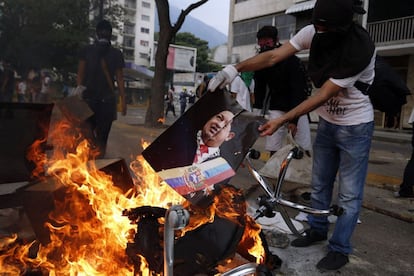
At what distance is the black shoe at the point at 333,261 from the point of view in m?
2.66

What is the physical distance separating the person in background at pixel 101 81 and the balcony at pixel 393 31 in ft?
53.7

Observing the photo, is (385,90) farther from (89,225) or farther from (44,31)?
(44,31)

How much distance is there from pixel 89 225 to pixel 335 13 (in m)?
2.06

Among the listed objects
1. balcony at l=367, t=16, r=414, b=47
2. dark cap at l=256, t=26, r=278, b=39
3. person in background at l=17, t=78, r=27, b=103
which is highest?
balcony at l=367, t=16, r=414, b=47

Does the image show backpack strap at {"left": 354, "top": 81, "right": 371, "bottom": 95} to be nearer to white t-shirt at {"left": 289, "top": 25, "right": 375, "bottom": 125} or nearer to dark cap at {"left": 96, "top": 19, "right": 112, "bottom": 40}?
white t-shirt at {"left": 289, "top": 25, "right": 375, "bottom": 125}

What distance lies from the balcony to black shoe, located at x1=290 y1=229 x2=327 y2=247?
53.2 ft

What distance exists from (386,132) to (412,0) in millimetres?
6265

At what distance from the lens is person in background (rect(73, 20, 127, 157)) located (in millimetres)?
3424

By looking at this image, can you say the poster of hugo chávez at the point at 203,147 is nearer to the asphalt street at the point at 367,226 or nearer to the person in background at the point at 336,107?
the person in background at the point at 336,107

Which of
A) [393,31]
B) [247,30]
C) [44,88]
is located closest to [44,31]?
[44,88]

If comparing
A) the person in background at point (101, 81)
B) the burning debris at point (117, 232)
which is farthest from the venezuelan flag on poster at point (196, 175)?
the person in background at point (101, 81)

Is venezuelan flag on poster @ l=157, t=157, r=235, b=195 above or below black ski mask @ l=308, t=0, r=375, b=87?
A: below

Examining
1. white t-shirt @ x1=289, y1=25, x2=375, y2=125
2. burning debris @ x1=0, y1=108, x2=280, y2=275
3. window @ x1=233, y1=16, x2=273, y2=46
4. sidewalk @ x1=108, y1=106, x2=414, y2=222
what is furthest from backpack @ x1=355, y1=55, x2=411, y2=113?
window @ x1=233, y1=16, x2=273, y2=46

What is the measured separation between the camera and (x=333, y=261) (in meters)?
2.68
